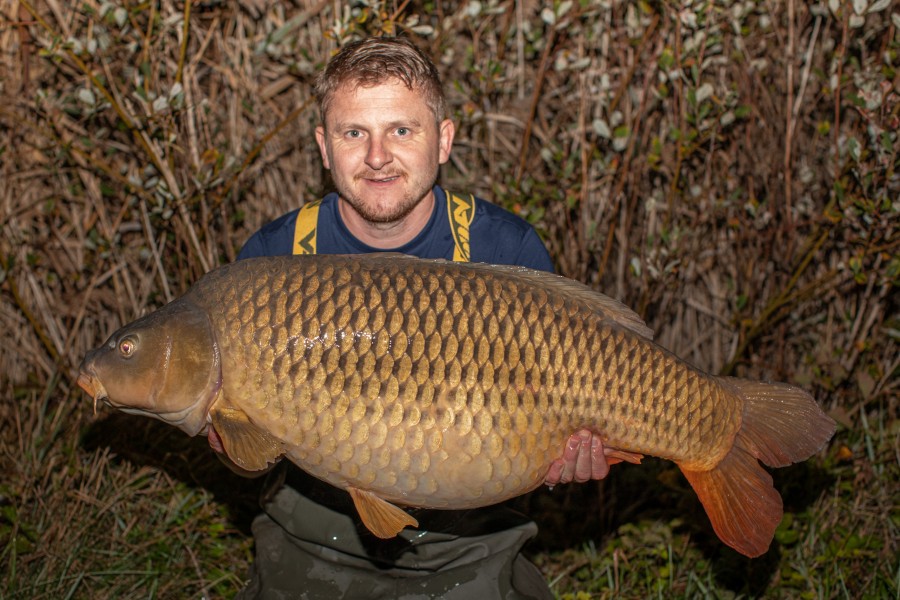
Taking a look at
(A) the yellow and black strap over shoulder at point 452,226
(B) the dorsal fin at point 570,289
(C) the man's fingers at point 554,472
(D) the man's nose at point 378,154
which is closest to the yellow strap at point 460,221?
(A) the yellow and black strap over shoulder at point 452,226

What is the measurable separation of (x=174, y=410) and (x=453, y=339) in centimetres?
52

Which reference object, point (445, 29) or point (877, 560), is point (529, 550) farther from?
point (445, 29)

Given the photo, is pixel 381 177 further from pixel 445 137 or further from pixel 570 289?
pixel 570 289

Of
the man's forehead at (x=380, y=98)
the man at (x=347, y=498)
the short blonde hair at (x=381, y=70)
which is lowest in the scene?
the man at (x=347, y=498)

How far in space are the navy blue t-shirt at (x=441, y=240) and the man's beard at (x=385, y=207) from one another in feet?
0.32

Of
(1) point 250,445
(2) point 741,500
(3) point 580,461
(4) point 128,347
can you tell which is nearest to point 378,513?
(1) point 250,445

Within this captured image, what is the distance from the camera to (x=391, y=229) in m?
2.06

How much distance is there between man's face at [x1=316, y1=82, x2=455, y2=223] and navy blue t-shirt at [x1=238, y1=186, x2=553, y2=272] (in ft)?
0.32

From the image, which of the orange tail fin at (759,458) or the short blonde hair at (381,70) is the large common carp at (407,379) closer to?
the orange tail fin at (759,458)

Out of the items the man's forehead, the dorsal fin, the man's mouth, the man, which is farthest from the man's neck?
the dorsal fin

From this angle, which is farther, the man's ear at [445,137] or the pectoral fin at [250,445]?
the man's ear at [445,137]

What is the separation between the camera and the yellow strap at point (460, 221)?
2.08 m

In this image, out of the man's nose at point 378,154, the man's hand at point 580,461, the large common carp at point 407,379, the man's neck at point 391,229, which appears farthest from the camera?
the man's neck at point 391,229

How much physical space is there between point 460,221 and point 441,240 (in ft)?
0.22
